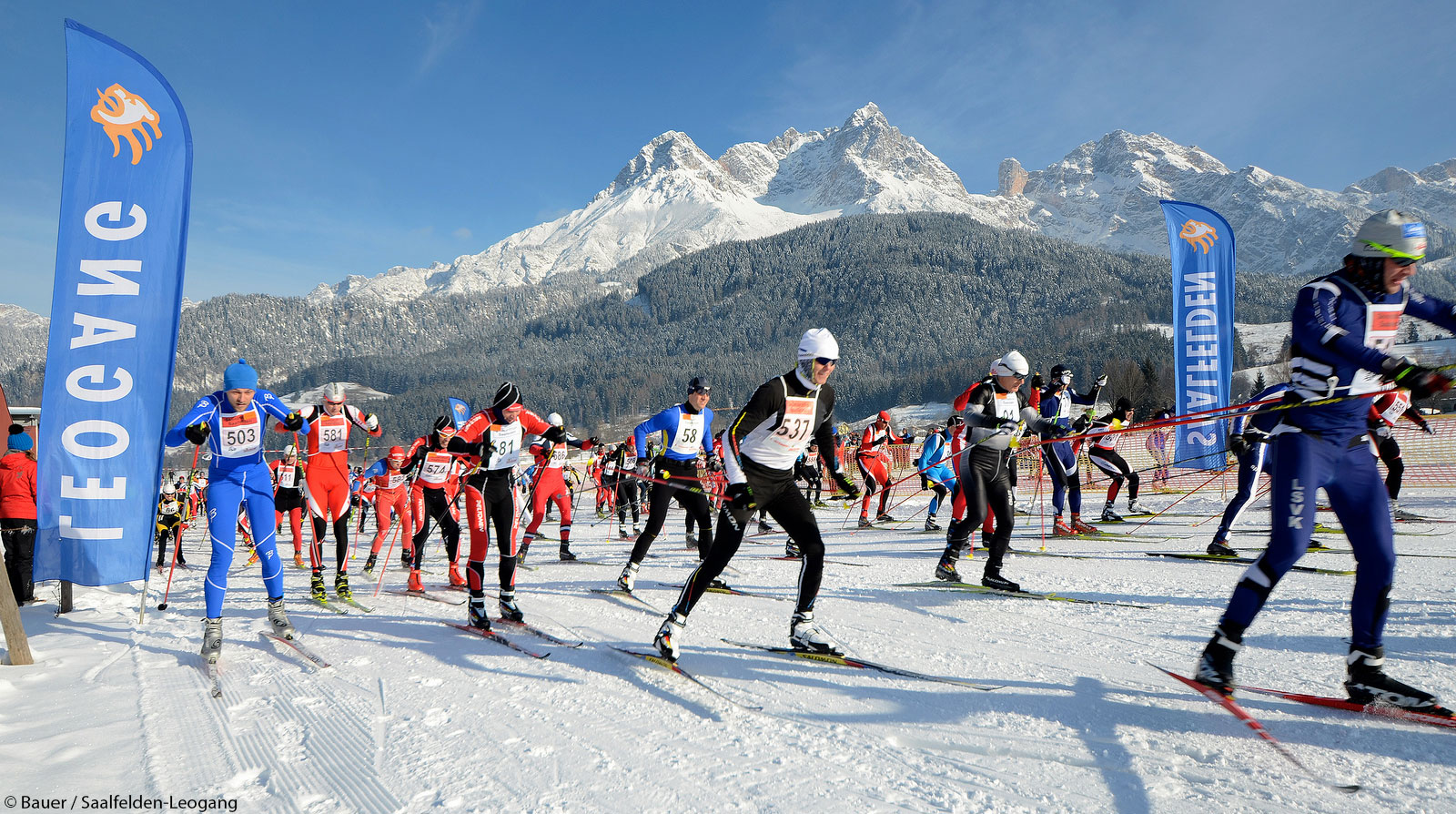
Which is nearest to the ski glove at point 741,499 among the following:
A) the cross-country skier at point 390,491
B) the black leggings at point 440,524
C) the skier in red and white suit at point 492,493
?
the skier in red and white suit at point 492,493

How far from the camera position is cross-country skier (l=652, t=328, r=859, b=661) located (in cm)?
457

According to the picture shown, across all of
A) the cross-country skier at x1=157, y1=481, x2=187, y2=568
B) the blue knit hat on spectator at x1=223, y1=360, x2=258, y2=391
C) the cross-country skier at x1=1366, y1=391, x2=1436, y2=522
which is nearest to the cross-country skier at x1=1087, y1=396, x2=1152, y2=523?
the cross-country skier at x1=1366, y1=391, x2=1436, y2=522

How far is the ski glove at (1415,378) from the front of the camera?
10.3ft

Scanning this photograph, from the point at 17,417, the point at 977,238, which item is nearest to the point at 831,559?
the point at 17,417

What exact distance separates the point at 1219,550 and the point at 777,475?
6.06 meters

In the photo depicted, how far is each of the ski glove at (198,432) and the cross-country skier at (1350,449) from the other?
21.1 ft

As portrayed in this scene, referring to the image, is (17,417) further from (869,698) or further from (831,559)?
(869,698)

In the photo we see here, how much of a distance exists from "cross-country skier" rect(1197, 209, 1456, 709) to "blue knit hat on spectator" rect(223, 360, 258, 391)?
21.5ft

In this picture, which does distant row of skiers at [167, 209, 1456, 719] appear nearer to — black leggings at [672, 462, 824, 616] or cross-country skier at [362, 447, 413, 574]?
black leggings at [672, 462, 824, 616]

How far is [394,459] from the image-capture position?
10.8 m

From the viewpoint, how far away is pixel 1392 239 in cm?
335

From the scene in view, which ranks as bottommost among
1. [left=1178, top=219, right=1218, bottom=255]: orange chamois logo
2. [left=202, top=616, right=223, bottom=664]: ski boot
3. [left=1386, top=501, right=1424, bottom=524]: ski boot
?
[left=202, top=616, right=223, bottom=664]: ski boot

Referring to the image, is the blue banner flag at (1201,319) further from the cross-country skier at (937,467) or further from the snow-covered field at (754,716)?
the snow-covered field at (754,716)

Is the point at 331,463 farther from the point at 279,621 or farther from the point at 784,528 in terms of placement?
the point at 784,528
